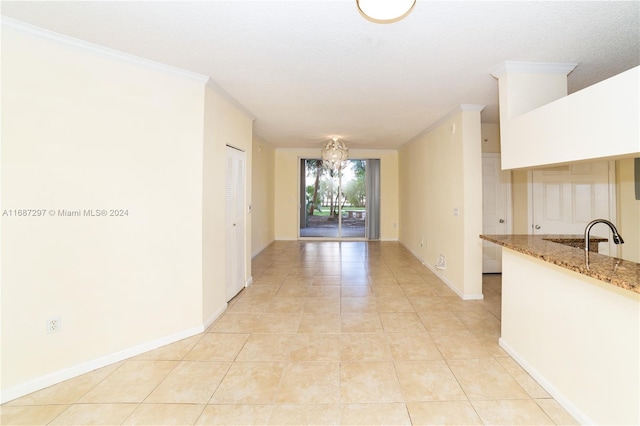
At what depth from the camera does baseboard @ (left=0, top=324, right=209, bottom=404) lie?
1.86m

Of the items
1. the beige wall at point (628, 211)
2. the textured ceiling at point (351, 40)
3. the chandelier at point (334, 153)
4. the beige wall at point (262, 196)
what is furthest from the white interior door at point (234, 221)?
the beige wall at point (628, 211)

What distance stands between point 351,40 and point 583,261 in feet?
7.06

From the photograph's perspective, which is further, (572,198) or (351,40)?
(572,198)

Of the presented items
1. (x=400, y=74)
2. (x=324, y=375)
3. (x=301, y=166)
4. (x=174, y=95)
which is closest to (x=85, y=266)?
(x=174, y=95)

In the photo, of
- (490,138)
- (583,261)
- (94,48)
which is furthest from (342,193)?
(583,261)

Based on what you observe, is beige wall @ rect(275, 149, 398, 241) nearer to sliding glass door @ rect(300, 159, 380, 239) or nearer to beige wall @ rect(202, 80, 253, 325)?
sliding glass door @ rect(300, 159, 380, 239)

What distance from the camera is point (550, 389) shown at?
1.86 metres

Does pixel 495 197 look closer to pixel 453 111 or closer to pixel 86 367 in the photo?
pixel 453 111

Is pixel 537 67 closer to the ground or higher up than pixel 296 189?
higher up

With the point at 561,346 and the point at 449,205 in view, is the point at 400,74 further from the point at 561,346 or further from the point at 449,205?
the point at 561,346

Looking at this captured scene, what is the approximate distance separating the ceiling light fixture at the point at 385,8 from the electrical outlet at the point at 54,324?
2.96 meters

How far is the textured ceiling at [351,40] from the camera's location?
5.73 ft

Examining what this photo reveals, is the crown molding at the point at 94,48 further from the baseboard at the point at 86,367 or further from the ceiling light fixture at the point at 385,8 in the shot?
the baseboard at the point at 86,367

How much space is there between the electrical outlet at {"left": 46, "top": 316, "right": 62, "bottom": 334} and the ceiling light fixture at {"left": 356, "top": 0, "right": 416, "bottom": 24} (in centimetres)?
296
